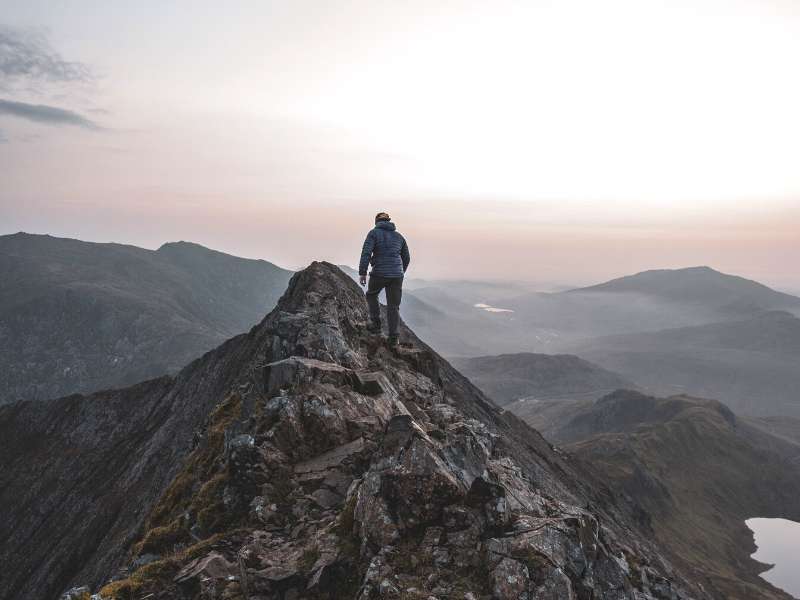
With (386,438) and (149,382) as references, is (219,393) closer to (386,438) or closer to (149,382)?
(386,438)

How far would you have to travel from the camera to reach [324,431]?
1831 centimetres

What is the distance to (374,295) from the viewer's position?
27547 millimetres

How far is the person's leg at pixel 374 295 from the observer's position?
2619cm

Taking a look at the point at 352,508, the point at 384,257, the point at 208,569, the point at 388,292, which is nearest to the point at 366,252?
the point at 384,257

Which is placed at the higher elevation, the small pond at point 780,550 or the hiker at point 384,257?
the hiker at point 384,257

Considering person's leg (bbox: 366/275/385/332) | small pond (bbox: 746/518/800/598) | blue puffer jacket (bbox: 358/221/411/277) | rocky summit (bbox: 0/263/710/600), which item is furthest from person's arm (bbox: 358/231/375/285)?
small pond (bbox: 746/518/800/598)

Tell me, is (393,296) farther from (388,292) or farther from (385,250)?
(385,250)

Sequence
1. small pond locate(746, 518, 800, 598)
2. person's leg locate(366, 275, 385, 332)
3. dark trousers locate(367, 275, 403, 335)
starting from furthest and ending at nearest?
small pond locate(746, 518, 800, 598) → person's leg locate(366, 275, 385, 332) → dark trousers locate(367, 275, 403, 335)

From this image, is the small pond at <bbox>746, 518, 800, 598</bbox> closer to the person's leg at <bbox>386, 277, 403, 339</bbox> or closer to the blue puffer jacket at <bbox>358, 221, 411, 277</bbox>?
the person's leg at <bbox>386, 277, 403, 339</bbox>

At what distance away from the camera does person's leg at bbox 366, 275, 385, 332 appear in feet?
85.9

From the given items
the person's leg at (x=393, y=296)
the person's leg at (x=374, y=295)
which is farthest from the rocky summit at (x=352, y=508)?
the person's leg at (x=393, y=296)

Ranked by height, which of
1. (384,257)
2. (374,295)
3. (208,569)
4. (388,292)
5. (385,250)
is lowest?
(208,569)

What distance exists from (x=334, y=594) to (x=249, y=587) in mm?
2170

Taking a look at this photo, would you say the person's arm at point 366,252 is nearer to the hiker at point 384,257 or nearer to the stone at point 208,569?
the hiker at point 384,257
